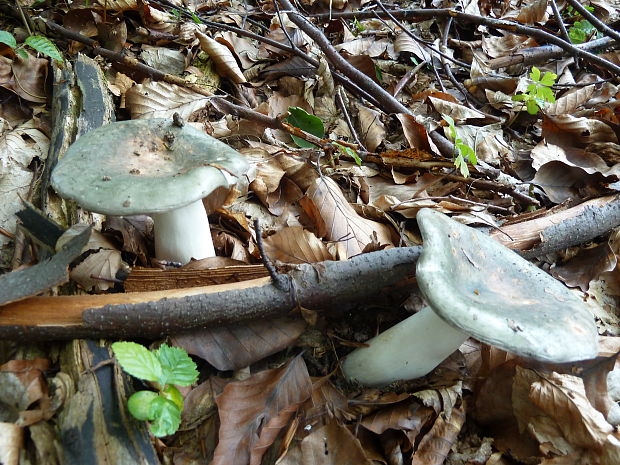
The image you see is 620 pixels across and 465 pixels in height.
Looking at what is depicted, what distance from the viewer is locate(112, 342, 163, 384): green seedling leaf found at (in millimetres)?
1455

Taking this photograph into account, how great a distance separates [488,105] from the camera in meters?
3.99

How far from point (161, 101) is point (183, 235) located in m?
1.37

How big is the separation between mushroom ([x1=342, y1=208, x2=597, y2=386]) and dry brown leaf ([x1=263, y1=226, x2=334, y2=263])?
0.50 metres

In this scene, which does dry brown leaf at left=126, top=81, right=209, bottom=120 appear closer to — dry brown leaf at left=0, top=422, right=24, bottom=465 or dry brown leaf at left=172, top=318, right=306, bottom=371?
dry brown leaf at left=172, top=318, right=306, bottom=371

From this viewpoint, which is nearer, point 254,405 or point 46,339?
point 46,339

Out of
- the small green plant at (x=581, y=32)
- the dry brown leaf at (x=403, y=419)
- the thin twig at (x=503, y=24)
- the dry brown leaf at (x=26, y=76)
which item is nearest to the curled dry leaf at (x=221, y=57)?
the dry brown leaf at (x=26, y=76)

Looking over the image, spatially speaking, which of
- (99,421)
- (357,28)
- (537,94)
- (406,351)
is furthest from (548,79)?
(99,421)

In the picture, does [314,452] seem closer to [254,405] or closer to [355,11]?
[254,405]

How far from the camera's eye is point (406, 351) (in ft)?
6.23

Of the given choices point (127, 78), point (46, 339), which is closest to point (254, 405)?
point (46, 339)

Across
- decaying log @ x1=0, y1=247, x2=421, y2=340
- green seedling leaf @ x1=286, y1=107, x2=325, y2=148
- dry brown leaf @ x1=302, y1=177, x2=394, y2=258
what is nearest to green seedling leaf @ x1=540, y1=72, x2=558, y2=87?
green seedling leaf @ x1=286, y1=107, x2=325, y2=148

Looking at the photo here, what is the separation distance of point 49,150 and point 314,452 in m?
1.98

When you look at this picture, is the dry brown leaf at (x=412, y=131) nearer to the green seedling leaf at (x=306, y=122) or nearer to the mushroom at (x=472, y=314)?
the green seedling leaf at (x=306, y=122)

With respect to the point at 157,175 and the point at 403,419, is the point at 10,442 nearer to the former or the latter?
the point at 157,175
